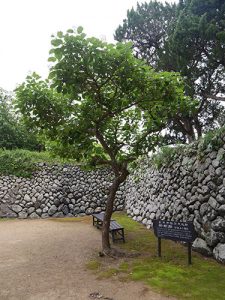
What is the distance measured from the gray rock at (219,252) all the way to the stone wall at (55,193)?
807cm

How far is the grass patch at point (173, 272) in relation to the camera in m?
4.45

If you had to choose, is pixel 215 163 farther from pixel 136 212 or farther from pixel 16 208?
pixel 16 208

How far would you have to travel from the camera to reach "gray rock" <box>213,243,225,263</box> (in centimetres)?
568

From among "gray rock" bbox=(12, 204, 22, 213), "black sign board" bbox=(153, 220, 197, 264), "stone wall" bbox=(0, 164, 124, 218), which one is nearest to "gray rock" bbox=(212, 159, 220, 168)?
"black sign board" bbox=(153, 220, 197, 264)

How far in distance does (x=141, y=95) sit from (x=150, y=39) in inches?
355

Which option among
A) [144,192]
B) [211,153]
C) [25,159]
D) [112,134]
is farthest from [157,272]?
[25,159]

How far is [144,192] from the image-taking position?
1095 cm

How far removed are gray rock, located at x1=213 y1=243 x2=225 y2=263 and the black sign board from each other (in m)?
0.51

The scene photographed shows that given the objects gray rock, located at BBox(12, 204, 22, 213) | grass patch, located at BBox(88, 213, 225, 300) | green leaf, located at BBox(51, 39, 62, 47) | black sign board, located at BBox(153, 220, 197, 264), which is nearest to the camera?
grass patch, located at BBox(88, 213, 225, 300)

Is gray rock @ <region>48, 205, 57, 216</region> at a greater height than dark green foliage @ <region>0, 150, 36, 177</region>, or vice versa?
dark green foliage @ <region>0, 150, 36, 177</region>

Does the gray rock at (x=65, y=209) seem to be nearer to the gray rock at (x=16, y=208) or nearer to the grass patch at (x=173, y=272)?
the gray rock at (x=16, y=208)

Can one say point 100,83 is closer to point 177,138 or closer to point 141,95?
point 141,95

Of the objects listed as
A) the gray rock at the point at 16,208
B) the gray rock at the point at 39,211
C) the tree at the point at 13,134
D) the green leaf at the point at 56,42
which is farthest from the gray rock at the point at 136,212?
the tree at the point at 13,134

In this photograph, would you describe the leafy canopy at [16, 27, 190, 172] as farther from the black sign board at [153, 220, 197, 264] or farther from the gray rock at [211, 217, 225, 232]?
the gray rock at [211, 217, 225, 232]
